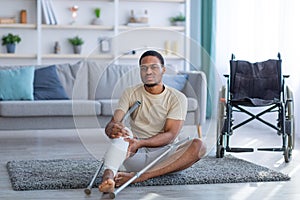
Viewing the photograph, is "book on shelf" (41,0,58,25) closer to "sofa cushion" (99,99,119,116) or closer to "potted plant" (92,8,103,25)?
"potted plant" (92,8,103,25)

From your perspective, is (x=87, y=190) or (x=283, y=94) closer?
(x=87, y=190)

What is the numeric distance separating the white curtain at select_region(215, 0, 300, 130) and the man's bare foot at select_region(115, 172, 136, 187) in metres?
3.08

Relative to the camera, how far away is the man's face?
3357 mm

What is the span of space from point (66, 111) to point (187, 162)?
2.00m

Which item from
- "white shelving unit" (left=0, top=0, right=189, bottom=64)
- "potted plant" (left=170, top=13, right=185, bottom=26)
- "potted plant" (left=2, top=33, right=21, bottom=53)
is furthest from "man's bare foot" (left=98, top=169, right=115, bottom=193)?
"potted plant" (left=170, top=13, right=185, bottom=26)

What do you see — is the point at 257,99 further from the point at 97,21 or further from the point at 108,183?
the point at 97,21

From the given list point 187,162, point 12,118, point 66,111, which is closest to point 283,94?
point 187,162

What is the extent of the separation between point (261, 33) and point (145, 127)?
3.84 metres

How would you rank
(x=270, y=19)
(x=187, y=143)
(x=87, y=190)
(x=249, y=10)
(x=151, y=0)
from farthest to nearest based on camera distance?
(x=151, y=0) → (x=249, y=10) → (x=270, y=19) → (x=187, y=143) → (x=87, y=190)

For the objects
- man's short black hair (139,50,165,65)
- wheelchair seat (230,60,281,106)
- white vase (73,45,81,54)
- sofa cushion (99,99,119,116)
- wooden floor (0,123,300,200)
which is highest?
white vase (73,45,81,54)

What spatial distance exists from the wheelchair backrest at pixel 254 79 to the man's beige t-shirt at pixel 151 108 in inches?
63.4

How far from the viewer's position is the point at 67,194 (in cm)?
347

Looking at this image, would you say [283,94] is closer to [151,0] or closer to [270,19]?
[270,19]

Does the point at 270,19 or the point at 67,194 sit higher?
the point at 270,19
